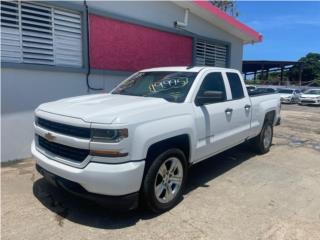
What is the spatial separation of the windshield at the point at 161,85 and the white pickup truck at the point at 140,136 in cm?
1

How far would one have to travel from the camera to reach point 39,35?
679 cm

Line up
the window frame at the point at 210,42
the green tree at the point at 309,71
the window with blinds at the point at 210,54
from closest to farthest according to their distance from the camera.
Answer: the window frame at the point at 210,42 → the window with blinds at the point at 210,54 → the green tree at the point at 309,71

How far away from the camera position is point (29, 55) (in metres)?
6.67

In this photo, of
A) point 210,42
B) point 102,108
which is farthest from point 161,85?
point 210,42

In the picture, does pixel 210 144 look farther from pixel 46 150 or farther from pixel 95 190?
pixel 46 150

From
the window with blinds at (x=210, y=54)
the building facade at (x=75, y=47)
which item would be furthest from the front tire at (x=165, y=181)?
the window with blinds at (x=210, y=54)

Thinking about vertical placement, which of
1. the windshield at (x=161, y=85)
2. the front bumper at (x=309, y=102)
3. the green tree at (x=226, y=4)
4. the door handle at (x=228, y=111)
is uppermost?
the green tree at (x=226, y=4)

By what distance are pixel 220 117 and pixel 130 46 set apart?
4.52m

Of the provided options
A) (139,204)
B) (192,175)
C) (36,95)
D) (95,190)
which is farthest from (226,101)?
(36,95)

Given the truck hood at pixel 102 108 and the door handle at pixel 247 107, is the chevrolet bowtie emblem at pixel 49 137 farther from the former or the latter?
the door handle at pixel 247 107

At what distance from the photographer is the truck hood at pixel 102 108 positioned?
11.5 ft

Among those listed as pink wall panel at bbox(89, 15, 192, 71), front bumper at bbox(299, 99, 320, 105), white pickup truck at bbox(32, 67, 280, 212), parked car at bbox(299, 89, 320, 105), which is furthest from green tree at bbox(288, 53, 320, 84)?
white pickup truck at bbox(32, 67, 280, 212)

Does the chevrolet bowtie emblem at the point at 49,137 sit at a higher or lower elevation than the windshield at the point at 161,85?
lower

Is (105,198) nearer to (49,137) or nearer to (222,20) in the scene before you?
(49,137)
